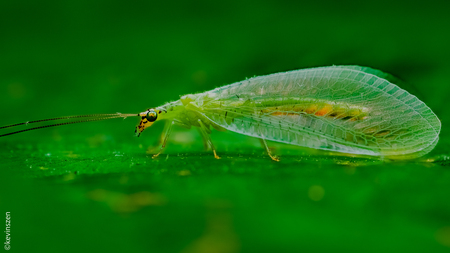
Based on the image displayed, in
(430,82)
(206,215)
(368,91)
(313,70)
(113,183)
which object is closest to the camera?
(206,215)

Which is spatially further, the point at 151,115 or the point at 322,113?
the point at 151,115

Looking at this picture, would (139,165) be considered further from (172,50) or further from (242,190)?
(172,50)

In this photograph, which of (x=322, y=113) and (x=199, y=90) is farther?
(x=199, y=90)

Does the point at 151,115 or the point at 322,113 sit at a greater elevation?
the point at 151,115

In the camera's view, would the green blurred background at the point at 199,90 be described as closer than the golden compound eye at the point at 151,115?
Yes

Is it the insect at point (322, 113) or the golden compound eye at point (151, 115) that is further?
the golden compound eye at point (151, 115)

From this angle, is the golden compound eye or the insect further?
the golden compound eye

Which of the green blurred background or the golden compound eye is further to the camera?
the golden compound eye

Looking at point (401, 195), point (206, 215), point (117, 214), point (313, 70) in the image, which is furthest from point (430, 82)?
point (117, 214)
